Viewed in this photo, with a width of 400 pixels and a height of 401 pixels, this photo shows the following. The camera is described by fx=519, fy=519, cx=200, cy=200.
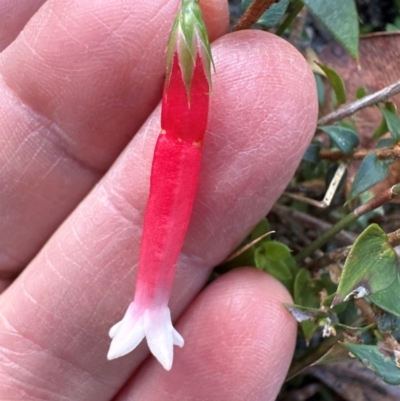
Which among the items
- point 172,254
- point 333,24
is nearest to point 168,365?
point 172,254

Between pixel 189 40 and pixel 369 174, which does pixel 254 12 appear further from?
pixel 369 174

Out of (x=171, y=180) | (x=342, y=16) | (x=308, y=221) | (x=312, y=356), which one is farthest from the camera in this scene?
(x=308, y=221)

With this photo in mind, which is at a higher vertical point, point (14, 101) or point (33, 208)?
point (14, 101)

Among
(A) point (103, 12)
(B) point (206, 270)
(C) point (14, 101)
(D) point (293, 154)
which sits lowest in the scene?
(B) point (206, 270)

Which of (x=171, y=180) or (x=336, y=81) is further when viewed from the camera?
(x=336, y=81)

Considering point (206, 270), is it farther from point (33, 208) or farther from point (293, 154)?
point (33, 208)

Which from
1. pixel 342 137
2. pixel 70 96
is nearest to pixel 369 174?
pixel 342 137

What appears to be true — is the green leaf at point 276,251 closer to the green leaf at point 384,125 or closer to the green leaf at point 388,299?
the green leaf at point 388,299
